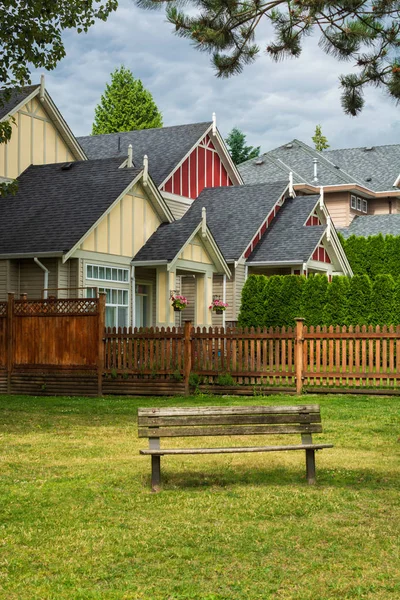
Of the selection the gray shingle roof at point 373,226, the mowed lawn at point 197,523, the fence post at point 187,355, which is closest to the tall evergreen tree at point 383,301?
the fence post at point 187,355

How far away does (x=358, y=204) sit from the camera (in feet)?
182

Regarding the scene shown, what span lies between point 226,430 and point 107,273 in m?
17.9

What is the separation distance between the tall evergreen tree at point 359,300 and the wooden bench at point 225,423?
17.5 meters

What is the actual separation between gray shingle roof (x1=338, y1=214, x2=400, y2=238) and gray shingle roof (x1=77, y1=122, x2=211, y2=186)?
14.3 meters

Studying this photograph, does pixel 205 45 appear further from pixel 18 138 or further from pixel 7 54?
pixel 18 138

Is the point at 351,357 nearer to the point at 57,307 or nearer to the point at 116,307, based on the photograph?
the point at 57,307

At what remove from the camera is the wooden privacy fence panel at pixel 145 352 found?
20.6 metres

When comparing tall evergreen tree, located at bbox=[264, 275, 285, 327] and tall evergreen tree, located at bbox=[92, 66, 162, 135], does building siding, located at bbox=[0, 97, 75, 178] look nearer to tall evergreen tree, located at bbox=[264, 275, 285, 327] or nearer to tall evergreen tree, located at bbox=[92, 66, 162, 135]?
tall evergreen tree, located at bbox=[264, 275, 285, 327]

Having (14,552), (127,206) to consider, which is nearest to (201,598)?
(14,552)

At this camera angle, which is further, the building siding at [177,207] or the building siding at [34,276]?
the building siding at [177,207]

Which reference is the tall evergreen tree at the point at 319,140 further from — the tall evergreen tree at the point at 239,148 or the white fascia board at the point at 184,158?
the white fascia board at the point at 184,158

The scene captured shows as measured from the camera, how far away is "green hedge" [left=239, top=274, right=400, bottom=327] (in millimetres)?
26703

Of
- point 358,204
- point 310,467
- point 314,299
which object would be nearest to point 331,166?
point 358,204

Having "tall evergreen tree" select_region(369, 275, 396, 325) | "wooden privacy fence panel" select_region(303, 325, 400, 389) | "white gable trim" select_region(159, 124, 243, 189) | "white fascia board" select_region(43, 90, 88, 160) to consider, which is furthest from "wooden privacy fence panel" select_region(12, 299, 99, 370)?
"white gable trim" select_region(159, 124, 243, 189)
